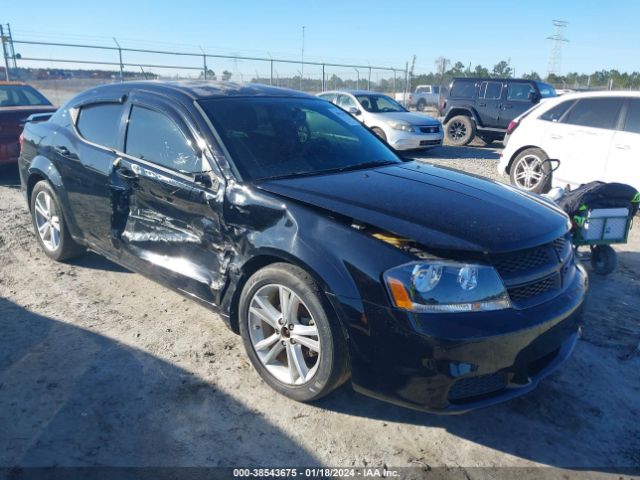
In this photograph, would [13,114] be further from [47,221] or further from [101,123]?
[101,123]

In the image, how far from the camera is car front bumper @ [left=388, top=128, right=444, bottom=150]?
11.7m

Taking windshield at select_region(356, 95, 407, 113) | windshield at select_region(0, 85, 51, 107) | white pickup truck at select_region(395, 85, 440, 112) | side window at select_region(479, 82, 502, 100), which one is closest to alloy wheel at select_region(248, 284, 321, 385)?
windshield at select_region(0, 85, 51, 107)

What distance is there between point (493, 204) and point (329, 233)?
41.5 inches

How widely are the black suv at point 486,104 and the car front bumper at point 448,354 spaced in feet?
40.2

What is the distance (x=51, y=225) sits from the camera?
4.81m

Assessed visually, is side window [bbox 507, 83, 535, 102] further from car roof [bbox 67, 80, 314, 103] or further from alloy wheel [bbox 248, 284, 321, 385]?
alloy wheel [bbox 248, 284, 321, 385]

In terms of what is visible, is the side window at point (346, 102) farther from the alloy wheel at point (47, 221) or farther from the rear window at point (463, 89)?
the alloy wheel at point (47, 221)

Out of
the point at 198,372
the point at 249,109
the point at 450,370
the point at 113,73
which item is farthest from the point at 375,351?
the point at 113,73

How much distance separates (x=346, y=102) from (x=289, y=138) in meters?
9.85

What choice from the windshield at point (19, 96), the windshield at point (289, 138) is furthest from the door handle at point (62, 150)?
the windshield at point (19, 96)

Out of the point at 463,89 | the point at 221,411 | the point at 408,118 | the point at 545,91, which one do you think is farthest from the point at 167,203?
the point at 545,91

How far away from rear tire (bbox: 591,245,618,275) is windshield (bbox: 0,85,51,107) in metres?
9.05

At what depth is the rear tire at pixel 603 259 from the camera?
4.79 m

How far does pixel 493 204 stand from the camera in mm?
2953
